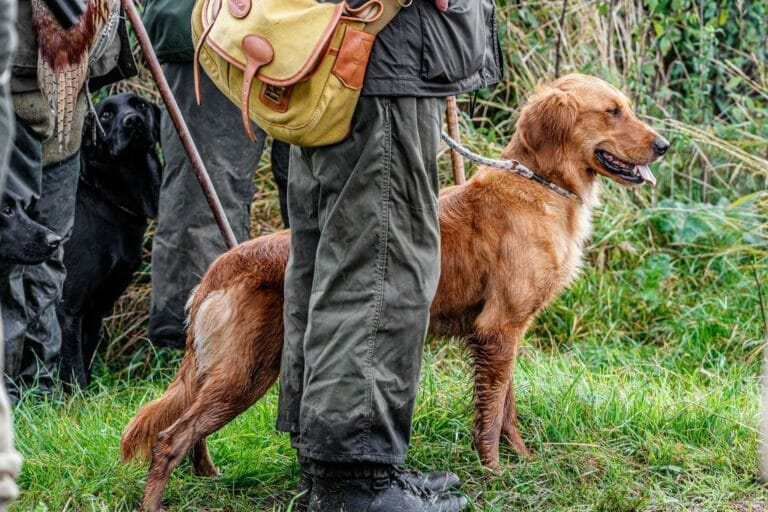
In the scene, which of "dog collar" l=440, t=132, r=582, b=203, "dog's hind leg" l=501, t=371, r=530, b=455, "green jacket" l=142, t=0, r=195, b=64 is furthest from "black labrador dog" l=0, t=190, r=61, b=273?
"dog's hind leg" l=501, t=371, r=530, b=455

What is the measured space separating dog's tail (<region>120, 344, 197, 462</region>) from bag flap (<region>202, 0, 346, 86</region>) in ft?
3.76

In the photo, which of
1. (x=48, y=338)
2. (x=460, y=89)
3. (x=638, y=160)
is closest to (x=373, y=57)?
(x=460, y=89)

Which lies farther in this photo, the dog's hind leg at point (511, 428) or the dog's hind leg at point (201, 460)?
the dog's hind leg at point (511, 428)

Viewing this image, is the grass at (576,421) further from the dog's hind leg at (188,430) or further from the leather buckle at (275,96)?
the leather buckle at (275,96)

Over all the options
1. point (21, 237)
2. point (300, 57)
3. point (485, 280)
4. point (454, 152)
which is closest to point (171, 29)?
point (21, 237)

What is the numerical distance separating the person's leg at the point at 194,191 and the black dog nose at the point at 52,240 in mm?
622

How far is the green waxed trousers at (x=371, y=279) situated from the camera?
277 cm

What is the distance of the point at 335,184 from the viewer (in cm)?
282

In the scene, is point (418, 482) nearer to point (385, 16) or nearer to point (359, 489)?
point (359, 489)

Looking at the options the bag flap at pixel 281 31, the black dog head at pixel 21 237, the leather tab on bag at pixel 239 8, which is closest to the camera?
the bag flap at pixel 281 31

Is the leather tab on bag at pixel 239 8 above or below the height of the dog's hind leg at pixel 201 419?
above

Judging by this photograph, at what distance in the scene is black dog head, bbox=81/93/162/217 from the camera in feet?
17.9

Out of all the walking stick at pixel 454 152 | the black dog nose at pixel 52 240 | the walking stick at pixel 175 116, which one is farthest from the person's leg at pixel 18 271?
the walking stick at pixel 454 152

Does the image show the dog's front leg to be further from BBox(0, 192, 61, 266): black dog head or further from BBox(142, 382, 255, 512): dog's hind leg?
BBox(0, 192, 61, 266): black dog head
